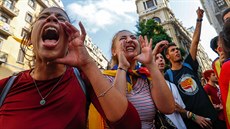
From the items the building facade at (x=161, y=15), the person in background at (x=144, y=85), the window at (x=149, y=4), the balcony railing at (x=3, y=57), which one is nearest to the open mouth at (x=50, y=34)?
the person in background at (x=144, y=85)

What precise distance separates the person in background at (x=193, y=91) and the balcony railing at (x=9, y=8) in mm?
17851

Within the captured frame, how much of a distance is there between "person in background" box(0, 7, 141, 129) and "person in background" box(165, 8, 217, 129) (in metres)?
1.83

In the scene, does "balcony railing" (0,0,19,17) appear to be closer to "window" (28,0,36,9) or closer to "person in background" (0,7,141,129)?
"window" (28,0,36,9)

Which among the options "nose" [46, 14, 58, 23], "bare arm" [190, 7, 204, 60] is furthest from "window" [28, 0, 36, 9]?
"nose" [46, 14, 58, 23]

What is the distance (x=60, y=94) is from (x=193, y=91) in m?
2.23

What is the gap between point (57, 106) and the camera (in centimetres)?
105

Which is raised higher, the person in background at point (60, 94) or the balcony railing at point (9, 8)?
the balcony railing at point (9, 8)

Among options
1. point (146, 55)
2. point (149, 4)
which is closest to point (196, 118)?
point (146, 55)

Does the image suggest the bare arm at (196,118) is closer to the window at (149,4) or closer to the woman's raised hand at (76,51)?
the woman's raised hand at (76,51)

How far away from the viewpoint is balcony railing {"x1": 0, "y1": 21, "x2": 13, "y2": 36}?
1560 cm

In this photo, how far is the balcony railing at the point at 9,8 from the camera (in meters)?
16.4

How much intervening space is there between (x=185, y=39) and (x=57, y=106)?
32466 millimetres

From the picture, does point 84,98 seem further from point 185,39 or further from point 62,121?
point 185,39

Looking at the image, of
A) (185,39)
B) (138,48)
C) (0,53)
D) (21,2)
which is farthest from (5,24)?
(185,39)
